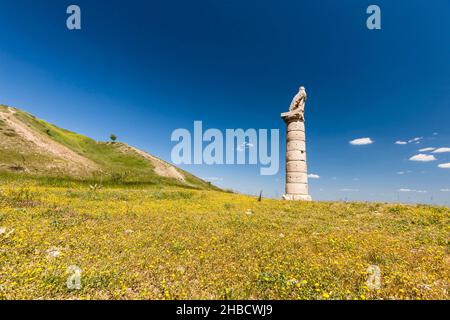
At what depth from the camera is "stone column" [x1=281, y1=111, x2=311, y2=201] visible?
2448cm

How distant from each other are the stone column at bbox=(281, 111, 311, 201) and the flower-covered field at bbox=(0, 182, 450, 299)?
1254 cm

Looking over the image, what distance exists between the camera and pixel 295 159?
25297mm

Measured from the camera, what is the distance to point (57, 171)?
110 feet

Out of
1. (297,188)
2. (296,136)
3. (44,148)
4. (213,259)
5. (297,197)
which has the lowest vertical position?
(213,259)

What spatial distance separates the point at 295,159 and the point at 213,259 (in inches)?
818

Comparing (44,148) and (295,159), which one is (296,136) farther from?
(44,148)


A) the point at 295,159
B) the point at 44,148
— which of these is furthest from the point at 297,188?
the point at 44,148

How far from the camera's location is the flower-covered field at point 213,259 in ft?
16.4
